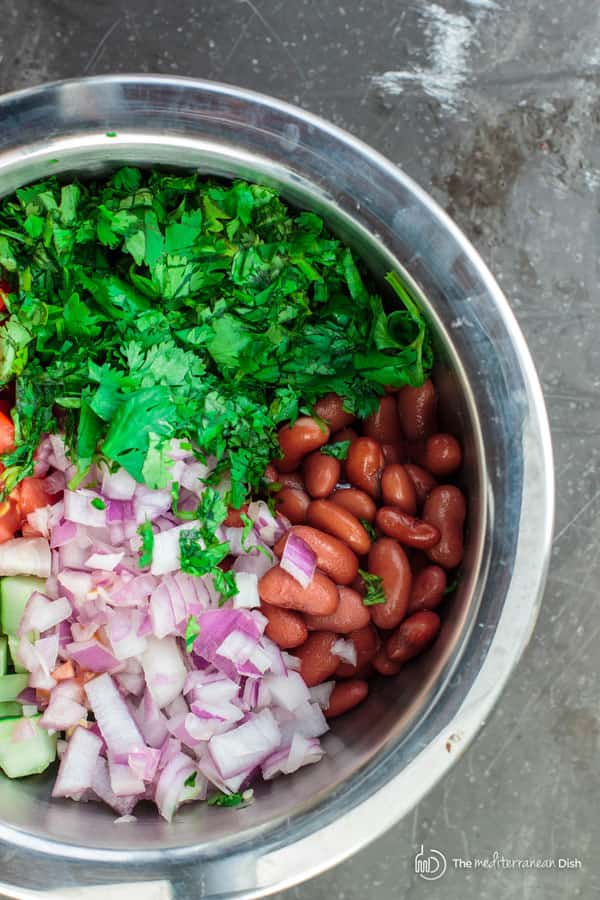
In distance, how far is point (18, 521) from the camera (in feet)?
3.99

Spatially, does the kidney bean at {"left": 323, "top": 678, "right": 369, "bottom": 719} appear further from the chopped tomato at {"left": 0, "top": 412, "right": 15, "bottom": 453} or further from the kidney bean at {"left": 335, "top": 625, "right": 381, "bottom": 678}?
the chopped tomato at {"left": 0, "top": 412, "right": 15, "bottom": 453}

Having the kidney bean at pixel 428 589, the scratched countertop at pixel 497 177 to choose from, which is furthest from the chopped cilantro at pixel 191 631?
the scratched countertop at pixel 497 177

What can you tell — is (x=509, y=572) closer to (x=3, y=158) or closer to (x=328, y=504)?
(x=328, y=504)

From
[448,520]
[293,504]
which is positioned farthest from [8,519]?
A: [448,520]

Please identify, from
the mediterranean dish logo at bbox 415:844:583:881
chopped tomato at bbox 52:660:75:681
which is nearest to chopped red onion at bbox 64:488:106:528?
chopped tomato at bbox 52:660:75:681

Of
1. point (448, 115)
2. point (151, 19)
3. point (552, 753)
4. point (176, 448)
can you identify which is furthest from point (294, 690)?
point (151, 19)

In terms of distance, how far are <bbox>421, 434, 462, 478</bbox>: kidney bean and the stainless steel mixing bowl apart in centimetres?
6

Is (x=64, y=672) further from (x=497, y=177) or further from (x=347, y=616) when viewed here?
(x=497, y=177)

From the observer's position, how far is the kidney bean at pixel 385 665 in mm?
1189

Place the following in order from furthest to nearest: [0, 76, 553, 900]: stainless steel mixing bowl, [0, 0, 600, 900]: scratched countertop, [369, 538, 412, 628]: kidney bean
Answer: [0, 0, 600, 900]: scratched countertop
[369, 538, 412, 628]: kidney bean
[0, 76, 553, 900]: stainless steel mixing bowl

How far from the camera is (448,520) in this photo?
114cm

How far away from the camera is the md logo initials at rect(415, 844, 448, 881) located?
4.77 feet

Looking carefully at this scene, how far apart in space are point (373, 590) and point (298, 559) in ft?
0.40

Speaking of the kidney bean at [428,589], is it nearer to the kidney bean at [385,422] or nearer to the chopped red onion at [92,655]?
the kidney bean at [385,422]
